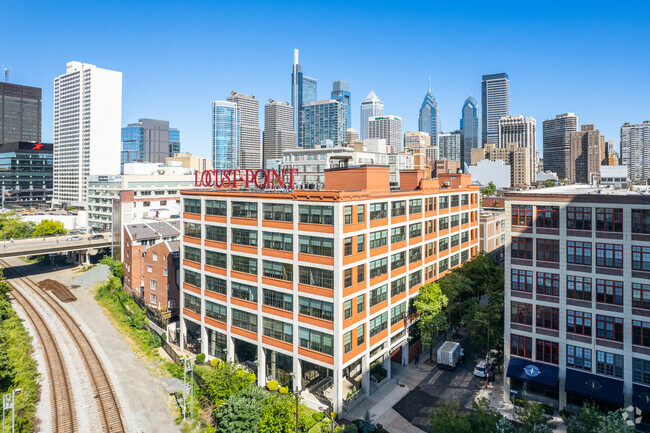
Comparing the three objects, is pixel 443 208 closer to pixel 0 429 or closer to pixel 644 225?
pixel 644 225

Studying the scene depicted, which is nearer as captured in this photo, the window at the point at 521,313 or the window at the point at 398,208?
the window at the point at 521,313

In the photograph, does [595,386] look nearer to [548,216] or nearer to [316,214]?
[548,216]

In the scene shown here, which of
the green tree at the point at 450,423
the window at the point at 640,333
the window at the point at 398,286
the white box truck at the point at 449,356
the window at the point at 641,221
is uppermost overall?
the window at the point at 641,221

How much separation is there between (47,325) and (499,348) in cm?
7845

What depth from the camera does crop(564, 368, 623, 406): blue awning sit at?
1708 inches

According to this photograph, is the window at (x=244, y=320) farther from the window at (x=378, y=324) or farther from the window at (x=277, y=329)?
the window at (x=378, y=324)

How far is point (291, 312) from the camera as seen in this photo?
173 feet

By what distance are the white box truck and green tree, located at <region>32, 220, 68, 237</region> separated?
144 metres

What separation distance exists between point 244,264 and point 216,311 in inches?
391

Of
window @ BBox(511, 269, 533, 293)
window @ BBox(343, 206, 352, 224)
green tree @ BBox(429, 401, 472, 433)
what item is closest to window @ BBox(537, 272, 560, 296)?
window @ BBox(511, 269, 533, 293)

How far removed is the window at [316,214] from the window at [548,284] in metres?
Result: 25.4

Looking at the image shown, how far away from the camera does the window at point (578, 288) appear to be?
46312 millimetres

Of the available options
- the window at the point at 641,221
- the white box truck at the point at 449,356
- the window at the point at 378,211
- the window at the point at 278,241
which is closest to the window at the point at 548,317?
Result: the window at the point at 641,221

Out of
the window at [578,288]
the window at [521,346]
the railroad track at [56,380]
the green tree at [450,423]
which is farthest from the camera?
the window at [521,346]
